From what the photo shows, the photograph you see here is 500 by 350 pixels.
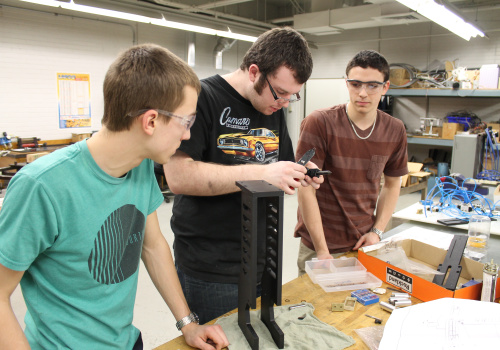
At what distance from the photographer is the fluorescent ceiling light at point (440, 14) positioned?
10.1 feet

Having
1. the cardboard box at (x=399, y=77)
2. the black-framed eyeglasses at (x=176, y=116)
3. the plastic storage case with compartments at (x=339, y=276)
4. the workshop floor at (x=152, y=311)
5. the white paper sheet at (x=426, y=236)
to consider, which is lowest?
the workshop floor at (x=152, y=311)

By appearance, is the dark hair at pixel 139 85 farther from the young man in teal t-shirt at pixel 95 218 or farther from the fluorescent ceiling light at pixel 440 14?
the fluorescent ceiling light at pixel 440 14

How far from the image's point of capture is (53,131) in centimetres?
580

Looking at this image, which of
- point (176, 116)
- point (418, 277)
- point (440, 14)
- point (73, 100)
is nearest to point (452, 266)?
point (418, 277)

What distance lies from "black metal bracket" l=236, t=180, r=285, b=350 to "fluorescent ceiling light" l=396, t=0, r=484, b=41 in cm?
266

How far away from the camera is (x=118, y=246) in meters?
0.92

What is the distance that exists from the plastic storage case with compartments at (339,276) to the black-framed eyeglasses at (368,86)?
2.42 feet

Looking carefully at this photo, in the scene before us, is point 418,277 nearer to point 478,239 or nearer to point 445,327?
point 445,327

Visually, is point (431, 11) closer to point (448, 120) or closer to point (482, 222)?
point (482, 222)

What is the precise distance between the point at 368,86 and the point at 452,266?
810 mm

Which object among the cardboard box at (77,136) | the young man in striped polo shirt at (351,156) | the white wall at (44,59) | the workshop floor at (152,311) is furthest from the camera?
the cardboard box at (77,136)

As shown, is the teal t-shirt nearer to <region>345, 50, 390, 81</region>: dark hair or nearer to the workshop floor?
<region>345, 50, 390, 81</region>: dark hair

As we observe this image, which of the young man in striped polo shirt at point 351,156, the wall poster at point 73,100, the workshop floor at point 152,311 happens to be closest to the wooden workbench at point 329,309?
the young man in striped polo shirt at point 351,156

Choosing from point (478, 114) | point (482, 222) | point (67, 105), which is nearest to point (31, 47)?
point (67, 105)
